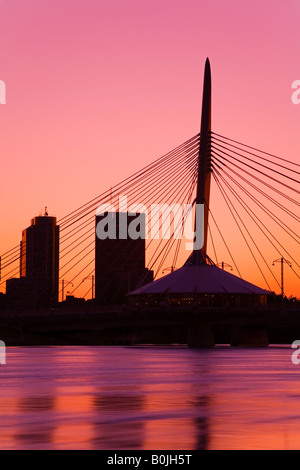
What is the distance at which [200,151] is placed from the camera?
94.2m

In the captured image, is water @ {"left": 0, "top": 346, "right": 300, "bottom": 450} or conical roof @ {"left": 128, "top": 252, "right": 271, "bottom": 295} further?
conical roof @ {"left": 128, "top": 252, "right": 271, "bottom": 295}

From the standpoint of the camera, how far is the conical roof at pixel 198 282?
10806 cm

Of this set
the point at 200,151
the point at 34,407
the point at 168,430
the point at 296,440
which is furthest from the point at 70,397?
the point at 200,151

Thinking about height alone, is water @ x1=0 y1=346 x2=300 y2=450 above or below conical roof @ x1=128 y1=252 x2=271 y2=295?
below

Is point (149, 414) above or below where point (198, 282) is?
below

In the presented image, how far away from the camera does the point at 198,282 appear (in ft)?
358

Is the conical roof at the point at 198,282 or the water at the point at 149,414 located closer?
the water at the point at 149,414

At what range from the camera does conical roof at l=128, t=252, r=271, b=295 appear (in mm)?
108062

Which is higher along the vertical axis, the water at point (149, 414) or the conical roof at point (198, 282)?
the conical roof at point (198, 282)

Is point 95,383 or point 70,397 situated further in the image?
point 95,383

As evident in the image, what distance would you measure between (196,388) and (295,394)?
597cm

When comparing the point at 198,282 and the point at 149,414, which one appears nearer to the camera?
the point at 149,414
